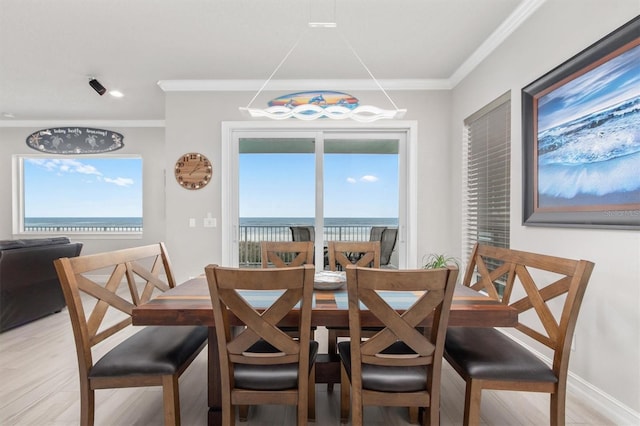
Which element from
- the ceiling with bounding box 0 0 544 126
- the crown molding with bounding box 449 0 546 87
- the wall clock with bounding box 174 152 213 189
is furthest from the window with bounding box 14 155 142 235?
the crown molding with bounding box 449 0 546 87

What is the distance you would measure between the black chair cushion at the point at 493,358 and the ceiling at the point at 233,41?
232 cm

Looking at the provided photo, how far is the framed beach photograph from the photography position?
1.58 meters

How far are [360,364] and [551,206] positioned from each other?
5.82ft

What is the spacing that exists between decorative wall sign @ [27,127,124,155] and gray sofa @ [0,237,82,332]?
2.25 metres

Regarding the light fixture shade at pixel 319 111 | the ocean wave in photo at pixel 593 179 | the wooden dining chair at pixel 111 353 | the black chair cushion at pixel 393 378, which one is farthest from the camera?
the light fixture shade at pixel 319 111

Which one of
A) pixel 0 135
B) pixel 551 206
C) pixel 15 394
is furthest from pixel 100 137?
pixel 551 206

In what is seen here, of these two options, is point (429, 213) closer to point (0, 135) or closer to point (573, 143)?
point (573, 143)

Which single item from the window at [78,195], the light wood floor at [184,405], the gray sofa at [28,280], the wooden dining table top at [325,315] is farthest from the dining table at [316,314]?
the window at [78,195]

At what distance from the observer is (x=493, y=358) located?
57.2 inches

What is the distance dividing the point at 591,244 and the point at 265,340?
6.39 feet

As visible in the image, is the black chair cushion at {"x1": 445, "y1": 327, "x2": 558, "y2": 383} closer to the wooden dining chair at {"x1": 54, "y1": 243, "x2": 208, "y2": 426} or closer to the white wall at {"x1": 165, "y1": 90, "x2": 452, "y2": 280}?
the wooden dining chair at {"x1": 54, "y1": 243, "x2": 208, "y2": 426}

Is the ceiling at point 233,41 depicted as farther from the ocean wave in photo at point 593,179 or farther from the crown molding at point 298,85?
the ocean wave in photo at point 593,179

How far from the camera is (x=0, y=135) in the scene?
535 cm

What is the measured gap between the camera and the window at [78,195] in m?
5.49
